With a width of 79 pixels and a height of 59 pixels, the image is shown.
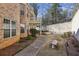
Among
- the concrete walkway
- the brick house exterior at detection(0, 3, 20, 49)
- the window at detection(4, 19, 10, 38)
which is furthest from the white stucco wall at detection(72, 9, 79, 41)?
the window at detection(4, 19, 10, 38)

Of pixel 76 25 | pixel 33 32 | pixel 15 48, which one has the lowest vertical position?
pixel 15 48

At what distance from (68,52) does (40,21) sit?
649 mm

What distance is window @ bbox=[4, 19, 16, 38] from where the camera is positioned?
267 cm

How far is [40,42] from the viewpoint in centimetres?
274

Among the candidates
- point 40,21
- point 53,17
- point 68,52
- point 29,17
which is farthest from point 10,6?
point 68,52

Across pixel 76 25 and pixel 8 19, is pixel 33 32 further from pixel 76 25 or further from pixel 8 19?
pixel 76 25

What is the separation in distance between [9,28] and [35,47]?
1.66ft

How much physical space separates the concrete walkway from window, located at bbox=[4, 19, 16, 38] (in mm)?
318

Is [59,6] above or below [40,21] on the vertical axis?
above

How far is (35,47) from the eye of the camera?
8.85 feet

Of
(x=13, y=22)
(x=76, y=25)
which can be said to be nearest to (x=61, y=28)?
(x=76, y=25)

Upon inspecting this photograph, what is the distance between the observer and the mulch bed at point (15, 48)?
262 centimetres

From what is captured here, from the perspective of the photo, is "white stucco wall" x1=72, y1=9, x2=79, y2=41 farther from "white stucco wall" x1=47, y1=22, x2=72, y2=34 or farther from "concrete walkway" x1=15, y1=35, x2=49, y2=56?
"concrete walkway" x1=15, y1=35, x2=49, y2=56

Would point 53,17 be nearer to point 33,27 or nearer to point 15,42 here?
point 33,27
